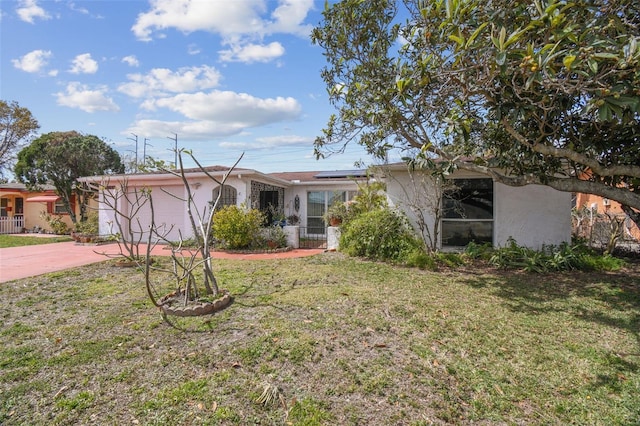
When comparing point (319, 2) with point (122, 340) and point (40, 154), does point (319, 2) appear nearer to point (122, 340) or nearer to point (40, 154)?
point (122, 340)

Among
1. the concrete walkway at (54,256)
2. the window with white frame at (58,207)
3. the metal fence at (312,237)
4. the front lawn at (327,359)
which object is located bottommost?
the front lawn at (327,359)

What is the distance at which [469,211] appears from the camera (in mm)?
10633

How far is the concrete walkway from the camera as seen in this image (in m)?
8.56

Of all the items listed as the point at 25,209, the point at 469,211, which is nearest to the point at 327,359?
the point at 469,211

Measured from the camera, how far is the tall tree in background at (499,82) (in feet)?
13.0

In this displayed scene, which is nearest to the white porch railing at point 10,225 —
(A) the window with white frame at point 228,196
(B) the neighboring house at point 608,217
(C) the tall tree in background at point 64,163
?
(C) the tall tree in background at point 64,163

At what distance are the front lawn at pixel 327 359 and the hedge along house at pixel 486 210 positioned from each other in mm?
3994

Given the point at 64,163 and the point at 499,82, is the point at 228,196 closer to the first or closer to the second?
the point at 64,163

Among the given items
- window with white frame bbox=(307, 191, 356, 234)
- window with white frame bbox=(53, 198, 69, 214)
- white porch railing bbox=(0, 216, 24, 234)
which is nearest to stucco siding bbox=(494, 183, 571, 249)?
window with white frame bbox=(307, 191, 356, 234)

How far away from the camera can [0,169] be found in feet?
79.8

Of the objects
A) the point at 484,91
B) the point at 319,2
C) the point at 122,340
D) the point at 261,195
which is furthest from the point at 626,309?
the point at 261,195

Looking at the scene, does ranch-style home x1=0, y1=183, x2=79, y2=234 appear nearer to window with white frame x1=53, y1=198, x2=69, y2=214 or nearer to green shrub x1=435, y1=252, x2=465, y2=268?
window with white frame x1=53, y1=198, x2=69, y2=214

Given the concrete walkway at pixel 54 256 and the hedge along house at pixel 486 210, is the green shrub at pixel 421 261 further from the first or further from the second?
the concrete walkway at pixel 54 256

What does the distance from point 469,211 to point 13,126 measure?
28.1 m
